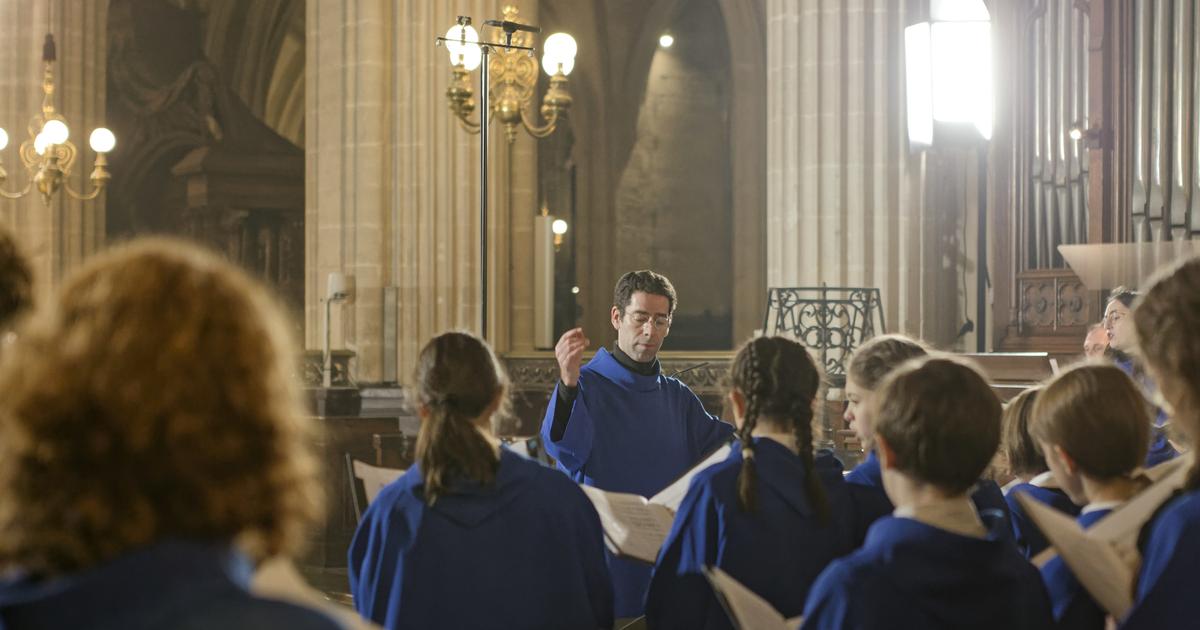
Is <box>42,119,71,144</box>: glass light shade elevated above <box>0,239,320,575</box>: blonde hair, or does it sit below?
above

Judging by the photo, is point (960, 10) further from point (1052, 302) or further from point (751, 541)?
point (751, 541)

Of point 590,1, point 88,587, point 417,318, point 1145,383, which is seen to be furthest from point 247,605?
point 590,1

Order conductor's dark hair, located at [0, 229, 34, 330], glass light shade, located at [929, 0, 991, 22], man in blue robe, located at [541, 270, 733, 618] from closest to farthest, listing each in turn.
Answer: conductor's dark hair, located at [0, 229, 34, 330] → man in blue robe, located at [541, 270, 733, 618] → glass light shade, located at [929, 0, 991, 22]

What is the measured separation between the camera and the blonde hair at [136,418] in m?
1.13

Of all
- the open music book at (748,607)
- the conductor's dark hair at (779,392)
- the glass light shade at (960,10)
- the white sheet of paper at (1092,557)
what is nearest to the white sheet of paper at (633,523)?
the conductor's dark hair at (779,392)

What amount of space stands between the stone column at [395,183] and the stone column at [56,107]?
2653mm

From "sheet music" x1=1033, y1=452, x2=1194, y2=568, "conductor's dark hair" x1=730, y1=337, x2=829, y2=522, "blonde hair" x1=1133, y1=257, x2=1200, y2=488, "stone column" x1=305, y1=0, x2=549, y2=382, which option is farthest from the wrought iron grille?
"blonde hair" x1=1133, y1=257, x2=1200, y2=488

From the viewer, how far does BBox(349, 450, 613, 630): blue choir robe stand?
8.87 ft

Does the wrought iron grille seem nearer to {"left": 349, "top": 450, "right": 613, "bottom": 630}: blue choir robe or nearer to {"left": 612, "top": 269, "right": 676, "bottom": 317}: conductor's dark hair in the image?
{"left": 612, "top": 269, "right": 676, "bottom": 317}: conductor's dark hair

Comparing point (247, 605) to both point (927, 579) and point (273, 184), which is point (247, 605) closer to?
point (927, 579)

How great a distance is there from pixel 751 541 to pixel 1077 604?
60cm

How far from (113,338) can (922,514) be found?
1.29 metres

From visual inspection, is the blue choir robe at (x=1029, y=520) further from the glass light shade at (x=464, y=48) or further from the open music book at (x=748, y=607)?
the glass light shade at (x=464, y=48)

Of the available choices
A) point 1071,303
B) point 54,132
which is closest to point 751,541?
point 54,132
